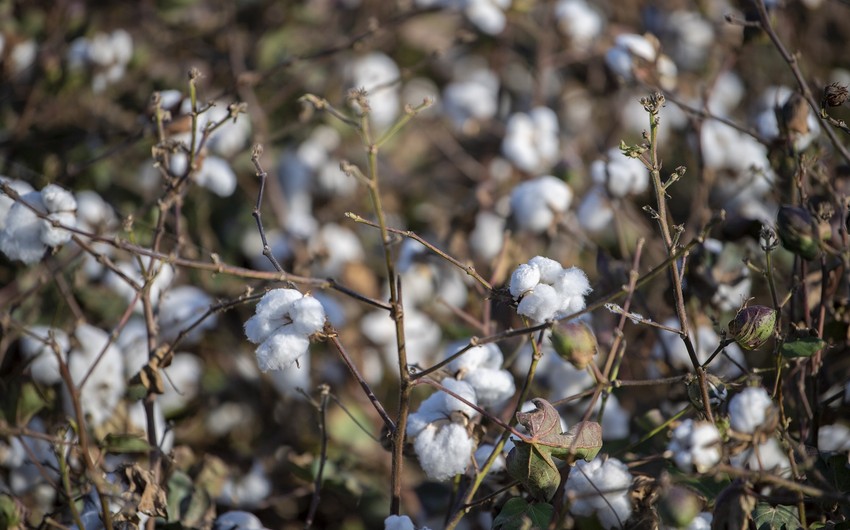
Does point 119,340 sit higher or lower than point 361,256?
higher

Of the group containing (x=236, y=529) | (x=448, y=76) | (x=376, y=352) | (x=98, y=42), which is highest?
(x=98, y=42)

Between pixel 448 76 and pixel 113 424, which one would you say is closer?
pixel 113 424

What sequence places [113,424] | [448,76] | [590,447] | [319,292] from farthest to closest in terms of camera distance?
[448,76], [319,292], [113,424], [590,447]

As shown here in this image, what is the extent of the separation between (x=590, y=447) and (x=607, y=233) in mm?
1044

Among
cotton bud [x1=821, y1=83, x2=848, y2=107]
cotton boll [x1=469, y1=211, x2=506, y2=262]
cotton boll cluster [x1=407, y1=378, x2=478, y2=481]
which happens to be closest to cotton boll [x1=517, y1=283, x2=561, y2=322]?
cotton boll cluster [x1=407, y1=378, x2=478, y2=481]

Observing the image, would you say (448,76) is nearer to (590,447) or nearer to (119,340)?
(119,340)

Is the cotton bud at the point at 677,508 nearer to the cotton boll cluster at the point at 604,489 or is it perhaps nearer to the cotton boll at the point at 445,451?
the cotton boll cluster at the point at 604,489

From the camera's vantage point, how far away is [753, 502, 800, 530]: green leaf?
0.98 m

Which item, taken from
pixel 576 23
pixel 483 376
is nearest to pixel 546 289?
pixel 483 376

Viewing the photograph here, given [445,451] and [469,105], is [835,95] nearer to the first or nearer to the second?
[445,451]

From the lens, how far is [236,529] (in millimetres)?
1173

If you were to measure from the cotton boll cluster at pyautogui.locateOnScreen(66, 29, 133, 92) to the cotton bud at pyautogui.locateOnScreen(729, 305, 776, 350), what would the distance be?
59.8 inches

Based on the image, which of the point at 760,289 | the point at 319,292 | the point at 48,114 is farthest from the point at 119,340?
the point at 760,289

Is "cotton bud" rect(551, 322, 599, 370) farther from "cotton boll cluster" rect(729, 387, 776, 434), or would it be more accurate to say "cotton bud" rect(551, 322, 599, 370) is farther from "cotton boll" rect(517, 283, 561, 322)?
"cotton boll cluster" rect(729, 387, 776, 434)
